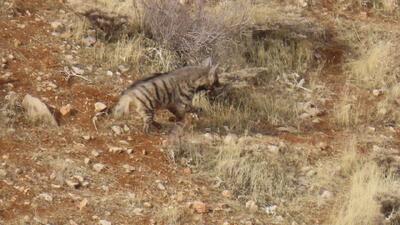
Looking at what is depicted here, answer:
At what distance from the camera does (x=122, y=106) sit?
8.48m

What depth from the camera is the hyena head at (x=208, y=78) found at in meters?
9.10

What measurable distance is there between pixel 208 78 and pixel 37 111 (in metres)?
2.16

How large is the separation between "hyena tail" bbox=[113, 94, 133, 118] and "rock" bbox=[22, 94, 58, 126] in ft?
2.38

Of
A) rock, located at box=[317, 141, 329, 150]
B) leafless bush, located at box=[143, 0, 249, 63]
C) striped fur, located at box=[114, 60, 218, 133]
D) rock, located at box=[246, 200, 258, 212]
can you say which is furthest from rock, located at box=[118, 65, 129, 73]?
rock, located at box=[246, 200, 258, 212]

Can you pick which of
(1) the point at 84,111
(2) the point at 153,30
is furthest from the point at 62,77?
(2) the point at 153,30

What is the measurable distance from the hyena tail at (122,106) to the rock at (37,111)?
0.73m

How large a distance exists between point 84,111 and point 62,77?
75cm

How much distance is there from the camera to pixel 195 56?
10195 millimetres

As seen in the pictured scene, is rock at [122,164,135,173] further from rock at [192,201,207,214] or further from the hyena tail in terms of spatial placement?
the hyena tail

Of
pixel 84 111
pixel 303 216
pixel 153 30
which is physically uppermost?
pixel 153 30

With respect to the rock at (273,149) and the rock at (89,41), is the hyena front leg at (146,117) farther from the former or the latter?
the rock at (89,41)

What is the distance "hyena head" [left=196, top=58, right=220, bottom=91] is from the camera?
910 cm

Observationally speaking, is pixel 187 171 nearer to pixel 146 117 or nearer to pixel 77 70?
pixel 146 117

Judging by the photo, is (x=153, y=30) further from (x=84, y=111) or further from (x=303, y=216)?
(x=303, y=216)
